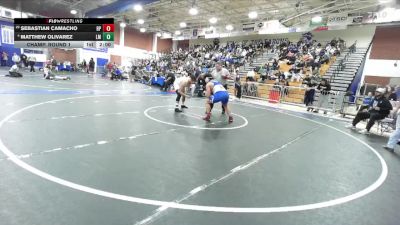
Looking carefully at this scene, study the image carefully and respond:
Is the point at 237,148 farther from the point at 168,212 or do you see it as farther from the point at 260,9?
the point at 260,9

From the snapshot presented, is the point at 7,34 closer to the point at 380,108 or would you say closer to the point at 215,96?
the point at 215,96

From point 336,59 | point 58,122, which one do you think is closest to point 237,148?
point 58,122

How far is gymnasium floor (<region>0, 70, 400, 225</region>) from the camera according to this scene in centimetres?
266

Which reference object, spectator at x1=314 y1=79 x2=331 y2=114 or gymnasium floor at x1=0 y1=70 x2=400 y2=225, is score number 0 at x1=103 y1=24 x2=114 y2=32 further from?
spectator at x1=314 y1=79 x2=331 y2=114

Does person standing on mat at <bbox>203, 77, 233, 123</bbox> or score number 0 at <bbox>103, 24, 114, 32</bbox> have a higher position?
score number 0 at <bbox>103, 24, 114, 32</bbox>

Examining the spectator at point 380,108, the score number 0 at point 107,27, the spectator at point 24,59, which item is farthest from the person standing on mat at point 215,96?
the spectator at point 24,59

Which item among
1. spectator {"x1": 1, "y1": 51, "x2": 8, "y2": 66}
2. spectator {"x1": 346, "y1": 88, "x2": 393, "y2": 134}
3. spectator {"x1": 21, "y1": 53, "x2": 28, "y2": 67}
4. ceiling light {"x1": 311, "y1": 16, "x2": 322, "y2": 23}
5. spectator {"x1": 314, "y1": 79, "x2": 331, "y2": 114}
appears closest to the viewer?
spectator {"x1": 346, "y1": 88, "x2": 393, "y2": 134}

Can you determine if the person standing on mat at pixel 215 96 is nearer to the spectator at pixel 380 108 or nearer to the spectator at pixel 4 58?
the spectator at pixel 380 108

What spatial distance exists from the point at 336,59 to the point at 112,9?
1825 cm
